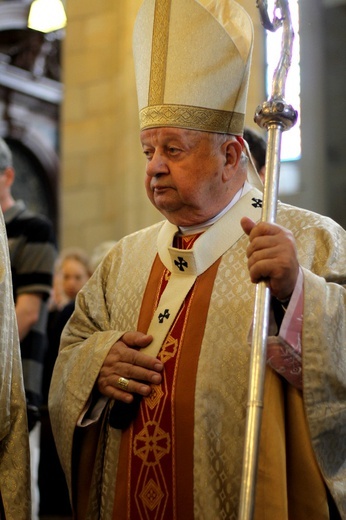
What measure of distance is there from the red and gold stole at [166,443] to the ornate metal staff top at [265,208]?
1.77 feet

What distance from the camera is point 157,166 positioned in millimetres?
3254

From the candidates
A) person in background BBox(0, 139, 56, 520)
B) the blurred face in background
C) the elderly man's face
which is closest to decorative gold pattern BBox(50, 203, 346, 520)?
the elderly man's face

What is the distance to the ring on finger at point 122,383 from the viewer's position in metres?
3.23

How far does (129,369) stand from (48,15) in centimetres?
856

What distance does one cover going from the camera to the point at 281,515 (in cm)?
294

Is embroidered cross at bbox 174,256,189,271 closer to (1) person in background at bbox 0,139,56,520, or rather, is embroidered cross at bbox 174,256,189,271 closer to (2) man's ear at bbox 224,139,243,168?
(2) man's ear at bbox 224,139,243,168

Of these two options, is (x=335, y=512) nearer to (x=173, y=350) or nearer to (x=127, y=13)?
(x=173, y=350)

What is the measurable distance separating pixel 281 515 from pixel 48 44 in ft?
45.4

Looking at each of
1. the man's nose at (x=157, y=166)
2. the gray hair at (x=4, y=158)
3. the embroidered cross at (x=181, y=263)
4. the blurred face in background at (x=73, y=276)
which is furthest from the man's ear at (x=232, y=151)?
the blurred face in background at (x=73, y=276)

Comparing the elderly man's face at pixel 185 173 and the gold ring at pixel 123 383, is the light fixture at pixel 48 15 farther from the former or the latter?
the gold ring at pixel 123 383

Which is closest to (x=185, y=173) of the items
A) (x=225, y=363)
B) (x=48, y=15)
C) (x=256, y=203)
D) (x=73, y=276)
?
(x=256, y=203)

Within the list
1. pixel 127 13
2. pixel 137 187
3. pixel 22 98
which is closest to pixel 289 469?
pixel 137 187

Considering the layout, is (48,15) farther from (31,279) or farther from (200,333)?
(200,333)

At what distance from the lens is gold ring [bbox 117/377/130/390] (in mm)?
3229
